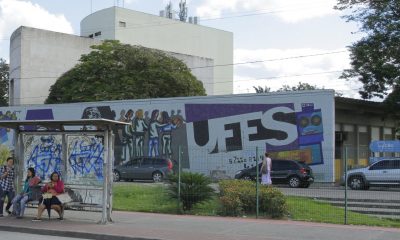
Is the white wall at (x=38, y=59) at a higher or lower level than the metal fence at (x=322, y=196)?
higher

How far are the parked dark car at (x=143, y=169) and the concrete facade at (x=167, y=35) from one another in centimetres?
3193

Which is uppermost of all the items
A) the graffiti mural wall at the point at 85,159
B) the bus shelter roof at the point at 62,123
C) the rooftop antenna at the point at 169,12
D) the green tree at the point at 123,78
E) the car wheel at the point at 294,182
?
the rooftop antenna at the point at 169,12

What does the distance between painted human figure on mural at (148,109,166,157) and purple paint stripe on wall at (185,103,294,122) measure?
2.39 meters

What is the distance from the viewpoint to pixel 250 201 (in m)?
16.5

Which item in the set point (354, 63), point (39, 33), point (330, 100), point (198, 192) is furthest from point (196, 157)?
point (39, 33)

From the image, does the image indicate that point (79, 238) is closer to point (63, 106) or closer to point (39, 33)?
point (63, 106)

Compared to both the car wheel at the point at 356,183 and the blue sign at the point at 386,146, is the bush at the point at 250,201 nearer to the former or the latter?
the car wheel at the point at 356,183

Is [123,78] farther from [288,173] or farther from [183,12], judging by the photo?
[183,12]

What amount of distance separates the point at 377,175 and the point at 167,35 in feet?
190

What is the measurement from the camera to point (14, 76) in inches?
2096

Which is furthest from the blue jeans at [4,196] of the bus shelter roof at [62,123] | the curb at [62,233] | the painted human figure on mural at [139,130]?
the painted human figure on mural at [139,130]

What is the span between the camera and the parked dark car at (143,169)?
107 ft

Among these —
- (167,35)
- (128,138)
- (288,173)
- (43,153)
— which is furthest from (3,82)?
(43,153)

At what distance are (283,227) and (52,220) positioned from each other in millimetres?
6100
